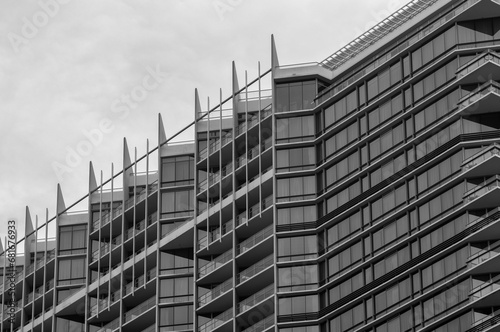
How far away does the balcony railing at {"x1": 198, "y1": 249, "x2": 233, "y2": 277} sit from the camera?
146 meters

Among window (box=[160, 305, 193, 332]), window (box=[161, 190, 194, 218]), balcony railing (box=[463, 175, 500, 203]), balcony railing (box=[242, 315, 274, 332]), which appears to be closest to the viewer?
balcony railing (box=[463, 175, 500, 203])

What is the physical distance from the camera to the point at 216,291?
146 metres

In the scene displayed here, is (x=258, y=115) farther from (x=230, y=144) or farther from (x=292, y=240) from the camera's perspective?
(x=292, y=240)

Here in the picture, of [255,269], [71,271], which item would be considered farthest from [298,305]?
[71,271]

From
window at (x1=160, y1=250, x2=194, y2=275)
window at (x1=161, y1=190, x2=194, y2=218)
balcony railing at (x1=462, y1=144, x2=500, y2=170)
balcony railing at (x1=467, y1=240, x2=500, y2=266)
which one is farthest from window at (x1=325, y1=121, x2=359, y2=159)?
window at (x1=160, y1=250, x2=194, y2=275)

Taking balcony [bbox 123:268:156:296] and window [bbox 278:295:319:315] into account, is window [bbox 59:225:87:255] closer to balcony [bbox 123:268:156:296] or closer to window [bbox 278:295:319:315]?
balcony [bbox 123:268:156:296]

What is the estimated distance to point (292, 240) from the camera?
140 meters

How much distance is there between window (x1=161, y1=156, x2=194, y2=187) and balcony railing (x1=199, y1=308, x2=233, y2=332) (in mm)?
15669

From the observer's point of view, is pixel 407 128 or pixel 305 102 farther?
pixel 305 102

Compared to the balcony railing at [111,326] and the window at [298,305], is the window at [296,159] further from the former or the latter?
the balcony railing at [111,326]

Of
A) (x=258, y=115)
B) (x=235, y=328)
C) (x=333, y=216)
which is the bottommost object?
(x=235, y=328)

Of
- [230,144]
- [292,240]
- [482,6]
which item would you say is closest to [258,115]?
[230,144]

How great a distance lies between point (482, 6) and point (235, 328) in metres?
34.4

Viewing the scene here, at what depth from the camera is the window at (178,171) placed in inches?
6132
